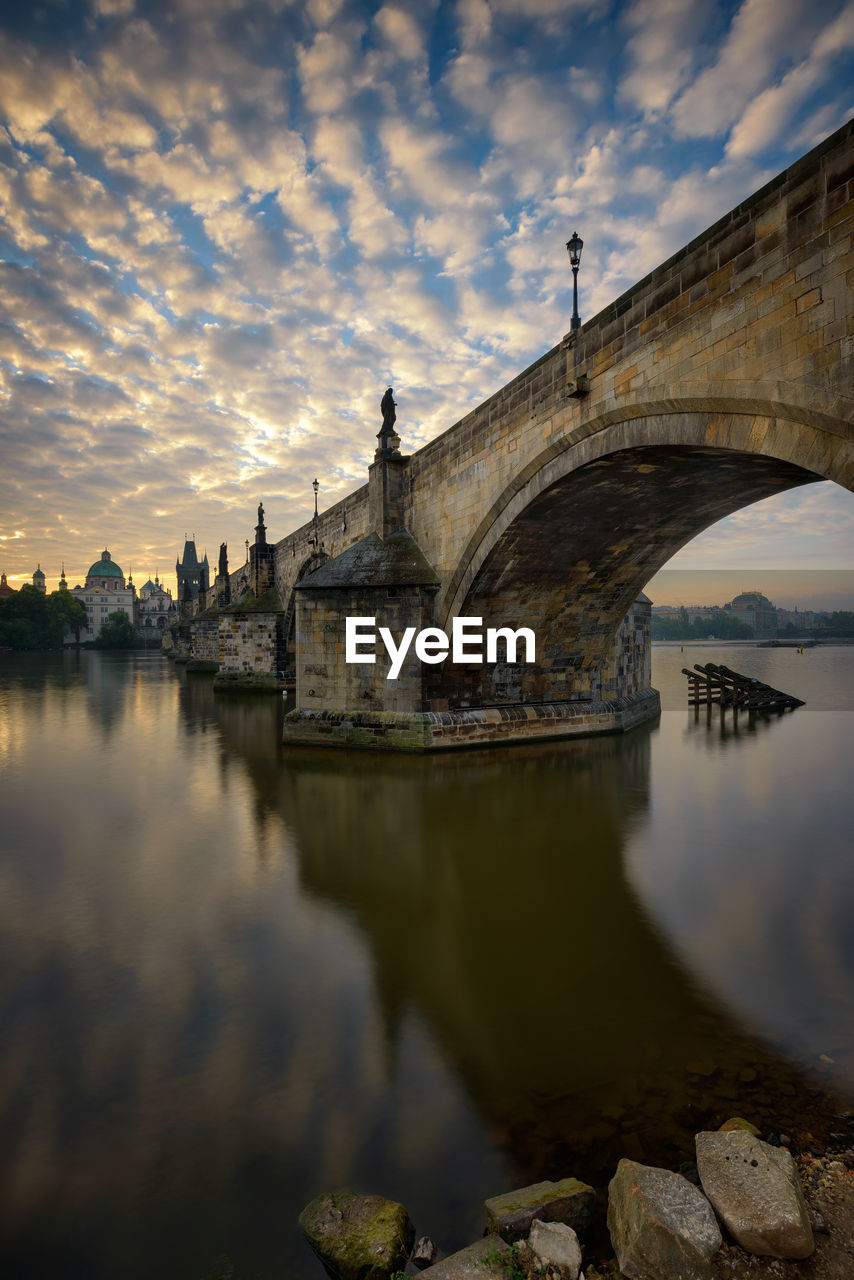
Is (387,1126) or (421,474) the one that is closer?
(387,1126)

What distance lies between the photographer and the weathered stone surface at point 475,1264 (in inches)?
83.5

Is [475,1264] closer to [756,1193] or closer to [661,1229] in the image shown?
[661,1229]

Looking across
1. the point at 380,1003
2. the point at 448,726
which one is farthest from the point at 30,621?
the point at 380,1003

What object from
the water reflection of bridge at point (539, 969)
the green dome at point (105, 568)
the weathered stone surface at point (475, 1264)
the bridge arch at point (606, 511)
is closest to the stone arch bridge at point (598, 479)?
the bridge arch at point (606, 511)

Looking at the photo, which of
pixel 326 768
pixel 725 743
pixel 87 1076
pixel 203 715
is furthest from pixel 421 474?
pixel 87 1076

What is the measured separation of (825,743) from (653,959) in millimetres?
11955

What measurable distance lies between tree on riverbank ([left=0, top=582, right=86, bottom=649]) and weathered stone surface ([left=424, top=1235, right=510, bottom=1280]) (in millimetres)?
84062

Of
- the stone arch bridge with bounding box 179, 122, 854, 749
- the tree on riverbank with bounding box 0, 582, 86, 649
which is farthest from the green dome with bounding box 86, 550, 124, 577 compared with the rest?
the stone arch bridge with bounding box 179, 122, 854, 749

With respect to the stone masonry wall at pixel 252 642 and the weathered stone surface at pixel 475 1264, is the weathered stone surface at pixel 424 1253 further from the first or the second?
the stone masonry wall at pixel 252 642

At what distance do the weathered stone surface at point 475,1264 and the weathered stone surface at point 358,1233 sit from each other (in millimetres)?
197

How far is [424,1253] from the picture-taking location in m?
2.33

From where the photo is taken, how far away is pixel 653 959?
463 centimetres

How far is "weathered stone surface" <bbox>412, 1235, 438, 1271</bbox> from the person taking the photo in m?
2.31

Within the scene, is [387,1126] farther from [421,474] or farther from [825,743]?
[825,743]
